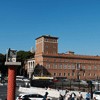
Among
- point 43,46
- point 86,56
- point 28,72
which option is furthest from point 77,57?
point 28,72

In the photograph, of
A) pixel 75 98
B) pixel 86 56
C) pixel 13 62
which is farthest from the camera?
pixel 86 56

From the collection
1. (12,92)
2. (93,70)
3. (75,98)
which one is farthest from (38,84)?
(93,70)

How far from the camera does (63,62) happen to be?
133 meters

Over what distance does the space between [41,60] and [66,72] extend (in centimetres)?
1222

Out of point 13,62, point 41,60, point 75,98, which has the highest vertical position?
point 41,60

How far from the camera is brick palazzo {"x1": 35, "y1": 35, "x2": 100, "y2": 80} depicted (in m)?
129

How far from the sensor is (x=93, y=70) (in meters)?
141

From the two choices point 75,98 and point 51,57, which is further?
point 51,57

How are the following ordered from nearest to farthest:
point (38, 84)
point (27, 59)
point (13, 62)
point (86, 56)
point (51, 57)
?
point (13, 62), point (38, 84), point (51, 57), point (86, 56), point (27, 59)

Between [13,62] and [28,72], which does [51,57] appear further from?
[13,62]

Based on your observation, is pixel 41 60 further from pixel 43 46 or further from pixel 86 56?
pixel 86 56

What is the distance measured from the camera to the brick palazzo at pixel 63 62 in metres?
129

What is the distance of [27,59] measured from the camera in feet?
495

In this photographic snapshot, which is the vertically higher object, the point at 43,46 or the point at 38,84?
the point at 43,46
